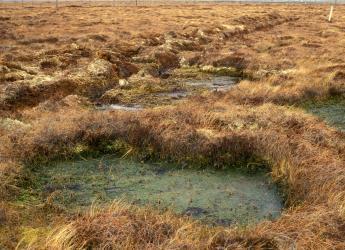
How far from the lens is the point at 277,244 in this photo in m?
8.73

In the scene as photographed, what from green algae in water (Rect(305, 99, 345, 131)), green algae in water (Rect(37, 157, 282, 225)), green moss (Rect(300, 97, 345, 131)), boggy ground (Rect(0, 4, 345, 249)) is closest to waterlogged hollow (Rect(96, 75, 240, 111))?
boggy ground (Rect(0, 4, 345, 249))

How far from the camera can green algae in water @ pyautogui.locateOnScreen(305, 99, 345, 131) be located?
744 inches

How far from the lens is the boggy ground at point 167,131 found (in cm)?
895

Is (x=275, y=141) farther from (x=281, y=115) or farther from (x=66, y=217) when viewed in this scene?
(x=66, y=217)

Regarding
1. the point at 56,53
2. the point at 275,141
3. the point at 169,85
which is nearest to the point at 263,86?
the point at 169,85

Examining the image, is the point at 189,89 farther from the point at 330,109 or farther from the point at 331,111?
the point at 331,111

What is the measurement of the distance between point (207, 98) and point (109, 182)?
911 cm

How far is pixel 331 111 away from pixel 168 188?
438 inches

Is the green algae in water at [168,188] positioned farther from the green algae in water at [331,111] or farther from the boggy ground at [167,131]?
the green algae in water at [331,111]

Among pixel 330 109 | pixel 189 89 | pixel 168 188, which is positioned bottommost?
pixel 189 89

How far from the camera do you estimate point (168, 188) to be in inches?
492

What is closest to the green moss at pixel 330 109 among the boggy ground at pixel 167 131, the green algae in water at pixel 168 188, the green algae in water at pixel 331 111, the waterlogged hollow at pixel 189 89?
the green algae in water at pixel 331 111

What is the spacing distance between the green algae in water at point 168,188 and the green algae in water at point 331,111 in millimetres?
6983

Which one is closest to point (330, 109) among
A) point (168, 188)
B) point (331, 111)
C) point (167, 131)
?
point (331, 111)
